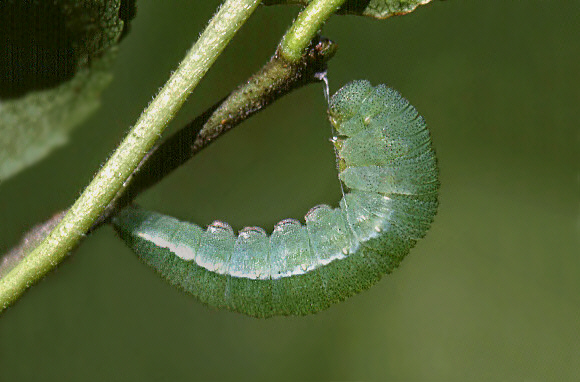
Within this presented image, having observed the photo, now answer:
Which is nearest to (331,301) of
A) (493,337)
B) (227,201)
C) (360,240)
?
(360,240)

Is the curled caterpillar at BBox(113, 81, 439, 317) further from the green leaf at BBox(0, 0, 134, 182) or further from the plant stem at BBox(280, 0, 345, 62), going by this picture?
the plant stem at BBox(280, 0, 345, 62)

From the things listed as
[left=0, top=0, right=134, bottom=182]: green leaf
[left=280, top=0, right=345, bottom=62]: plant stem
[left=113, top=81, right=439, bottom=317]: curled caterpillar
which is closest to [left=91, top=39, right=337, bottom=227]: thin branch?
[left=280, top=0, right=345, bottom=62]: plant stem

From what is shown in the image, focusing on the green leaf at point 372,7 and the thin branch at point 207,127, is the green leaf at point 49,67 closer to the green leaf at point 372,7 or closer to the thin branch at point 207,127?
the thin branch at point 207,127

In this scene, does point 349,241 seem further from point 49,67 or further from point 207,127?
point 49,67

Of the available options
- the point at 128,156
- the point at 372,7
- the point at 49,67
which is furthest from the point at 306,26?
the point at 49,67

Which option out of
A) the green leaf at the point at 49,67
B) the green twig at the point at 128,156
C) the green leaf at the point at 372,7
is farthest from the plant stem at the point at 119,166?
the green leaf at the point at 49,67

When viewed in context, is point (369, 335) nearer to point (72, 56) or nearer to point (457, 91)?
point (457, 91)
